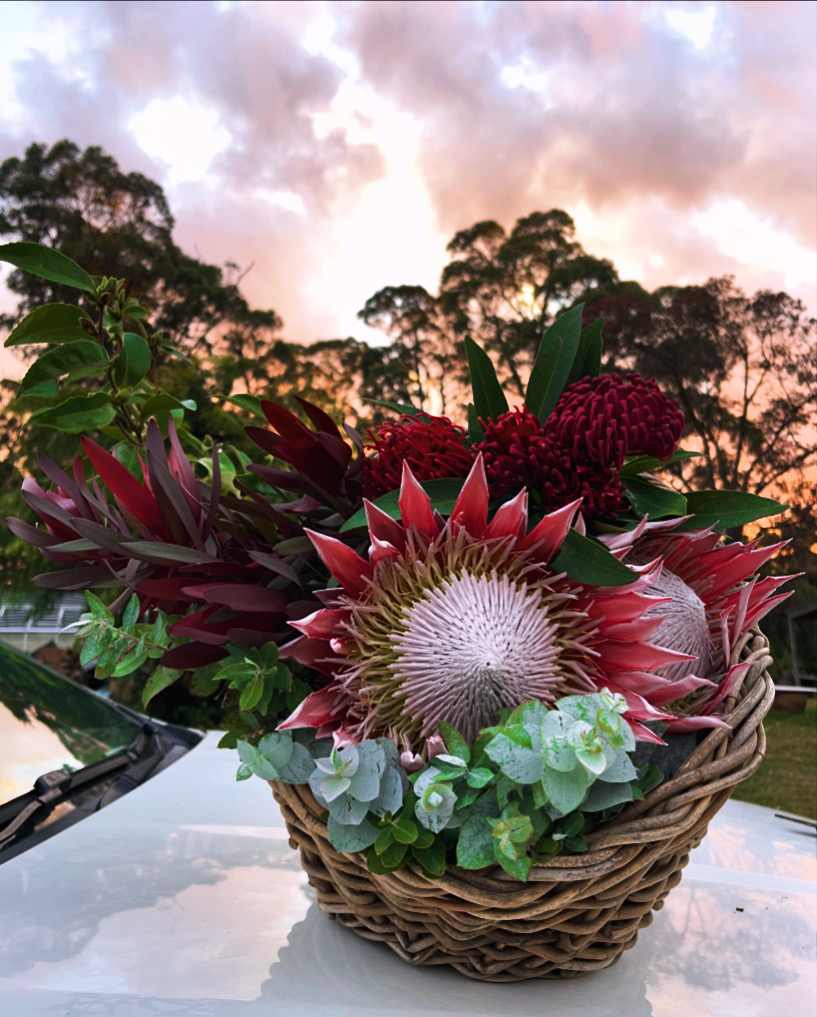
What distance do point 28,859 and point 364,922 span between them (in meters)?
0.49

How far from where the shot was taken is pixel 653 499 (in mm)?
811

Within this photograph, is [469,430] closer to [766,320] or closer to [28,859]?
[28,859]

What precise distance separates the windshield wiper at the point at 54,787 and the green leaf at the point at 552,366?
857 millimetres

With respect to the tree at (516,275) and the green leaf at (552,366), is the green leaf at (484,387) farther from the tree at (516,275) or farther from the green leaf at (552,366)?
the tree at (516,275)

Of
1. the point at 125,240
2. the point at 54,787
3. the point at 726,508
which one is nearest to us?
the point at 726,508

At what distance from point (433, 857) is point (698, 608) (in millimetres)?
322

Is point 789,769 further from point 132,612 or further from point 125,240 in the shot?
point 125,240

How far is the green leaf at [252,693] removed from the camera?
2.40 ft

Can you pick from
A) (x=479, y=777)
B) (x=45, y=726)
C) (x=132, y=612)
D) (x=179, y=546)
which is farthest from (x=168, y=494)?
(x=45, y=726)

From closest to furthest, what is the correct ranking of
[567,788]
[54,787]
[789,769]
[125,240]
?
1. [567,788]
2. [54,787]
3. [789,769]
4. [125,240]

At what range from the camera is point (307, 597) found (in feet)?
2.60

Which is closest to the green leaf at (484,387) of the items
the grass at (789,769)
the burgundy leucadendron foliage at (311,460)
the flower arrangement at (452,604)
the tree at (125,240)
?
the flower arrangement at (452,604)

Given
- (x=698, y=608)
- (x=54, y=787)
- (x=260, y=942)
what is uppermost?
(x=698, y=608)

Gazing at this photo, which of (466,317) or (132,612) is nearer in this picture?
(132,612)
